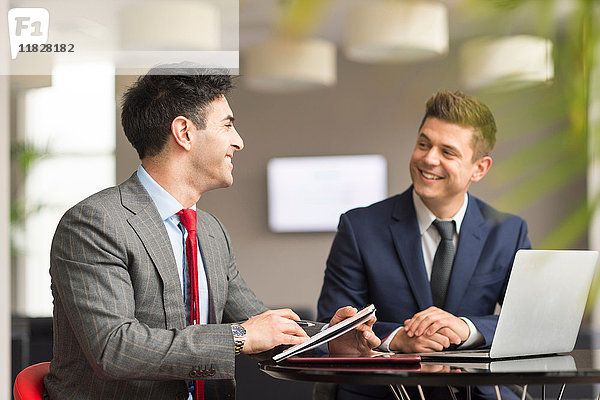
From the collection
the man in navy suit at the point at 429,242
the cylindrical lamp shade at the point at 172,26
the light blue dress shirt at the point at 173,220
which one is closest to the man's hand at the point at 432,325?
the man in navy suit at the point at 429,242

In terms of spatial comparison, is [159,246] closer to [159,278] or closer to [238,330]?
[159,278]

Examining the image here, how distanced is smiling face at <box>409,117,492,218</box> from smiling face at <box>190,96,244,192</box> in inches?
26.9

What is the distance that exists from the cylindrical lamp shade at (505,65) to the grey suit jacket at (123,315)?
1214 mm

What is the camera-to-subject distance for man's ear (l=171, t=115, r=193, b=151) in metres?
1.96

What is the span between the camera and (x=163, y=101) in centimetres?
199

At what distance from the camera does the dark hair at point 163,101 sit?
1.97 m

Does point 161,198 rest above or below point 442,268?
above

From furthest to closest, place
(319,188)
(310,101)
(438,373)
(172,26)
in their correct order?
(319,188)
(310,101)
(172,26)
(438,373)

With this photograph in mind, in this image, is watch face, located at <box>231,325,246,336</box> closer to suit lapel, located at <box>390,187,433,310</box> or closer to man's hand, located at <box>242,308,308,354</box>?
man's hand, located at <box>242,308,308,354</box>

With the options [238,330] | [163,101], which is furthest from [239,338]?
[163,101]

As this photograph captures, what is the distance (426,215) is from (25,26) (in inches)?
65.6

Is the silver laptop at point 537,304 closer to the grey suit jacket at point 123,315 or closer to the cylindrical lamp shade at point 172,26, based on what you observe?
the grey suit jacket at point 123,315

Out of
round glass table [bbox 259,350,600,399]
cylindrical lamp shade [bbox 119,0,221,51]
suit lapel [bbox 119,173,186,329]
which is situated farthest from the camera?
cylindrical lamp shade [bbox 119,0,221,51]

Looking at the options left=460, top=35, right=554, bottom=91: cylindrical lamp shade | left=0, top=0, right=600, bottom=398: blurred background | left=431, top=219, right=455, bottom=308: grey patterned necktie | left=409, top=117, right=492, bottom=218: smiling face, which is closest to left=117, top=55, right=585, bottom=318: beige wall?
left=0, top=0, right=600, bottom=398: blurred background
